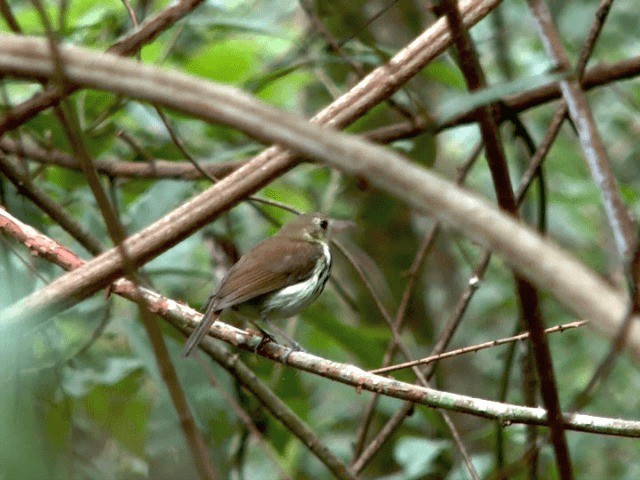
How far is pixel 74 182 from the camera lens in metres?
4.12

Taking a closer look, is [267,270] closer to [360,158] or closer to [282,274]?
[282,274]

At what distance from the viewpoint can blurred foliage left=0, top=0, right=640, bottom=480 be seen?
3395 millimetres

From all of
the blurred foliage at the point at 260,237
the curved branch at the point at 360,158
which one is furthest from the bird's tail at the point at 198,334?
the curved branch at the point at 360,158

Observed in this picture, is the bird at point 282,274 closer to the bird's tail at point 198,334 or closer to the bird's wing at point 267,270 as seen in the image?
the bird's wing at point 267,270

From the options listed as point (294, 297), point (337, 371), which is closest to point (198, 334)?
point (337, 371)

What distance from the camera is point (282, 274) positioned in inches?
157

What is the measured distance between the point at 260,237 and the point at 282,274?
2.57 m

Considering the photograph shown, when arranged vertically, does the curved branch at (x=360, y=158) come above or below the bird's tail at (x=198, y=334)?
below

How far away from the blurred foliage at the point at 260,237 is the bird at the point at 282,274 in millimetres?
136

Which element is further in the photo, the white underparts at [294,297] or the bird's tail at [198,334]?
the white underparts at [294,297]

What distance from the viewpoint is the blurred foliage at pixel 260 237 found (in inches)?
134

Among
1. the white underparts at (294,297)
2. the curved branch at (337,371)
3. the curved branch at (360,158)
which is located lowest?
the curved branch at (360,158)

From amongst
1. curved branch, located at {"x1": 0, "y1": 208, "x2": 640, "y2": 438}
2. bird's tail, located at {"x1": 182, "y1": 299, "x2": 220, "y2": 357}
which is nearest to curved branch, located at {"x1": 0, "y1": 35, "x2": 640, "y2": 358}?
curved branch, located at {"x1": 0, "y1": 208, "x2": 640, "y2": 438}

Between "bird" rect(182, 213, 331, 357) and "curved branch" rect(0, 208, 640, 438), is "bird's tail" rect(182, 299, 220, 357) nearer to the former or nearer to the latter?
"curved branch" rect(0, 208, 640, 438)
